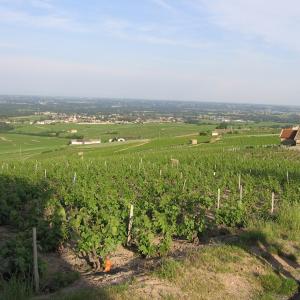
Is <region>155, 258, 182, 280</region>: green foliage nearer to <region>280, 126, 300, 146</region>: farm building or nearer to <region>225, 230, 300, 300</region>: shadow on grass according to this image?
<region>225, 230, 300, 300</region>: shadow on grass

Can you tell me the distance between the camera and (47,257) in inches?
358

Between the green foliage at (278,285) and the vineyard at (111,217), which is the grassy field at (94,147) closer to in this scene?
the vineyard at (111,217)

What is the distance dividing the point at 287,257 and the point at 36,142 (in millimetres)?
68320

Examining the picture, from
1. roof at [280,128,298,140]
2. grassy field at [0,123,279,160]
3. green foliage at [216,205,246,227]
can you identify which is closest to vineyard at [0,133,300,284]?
green foliage at [216,205,246,227]

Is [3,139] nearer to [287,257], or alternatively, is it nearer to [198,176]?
[198,176]

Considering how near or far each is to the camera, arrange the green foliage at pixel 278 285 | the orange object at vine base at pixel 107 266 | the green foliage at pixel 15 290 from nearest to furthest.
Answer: the green foliage at pixel 15 290, the green foliage at pixel 278 285, the orange object at vine base at pixel 107 266

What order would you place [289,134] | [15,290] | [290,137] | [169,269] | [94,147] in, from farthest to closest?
[94,147], [289,134], [290,137], [169,269], [15,290]

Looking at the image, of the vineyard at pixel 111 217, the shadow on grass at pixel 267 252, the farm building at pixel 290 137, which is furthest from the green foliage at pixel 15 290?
the farm building at pixel 290 137

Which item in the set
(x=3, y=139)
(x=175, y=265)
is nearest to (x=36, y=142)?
(x=3, y=139)

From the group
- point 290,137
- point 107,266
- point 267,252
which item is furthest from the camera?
point 290,137

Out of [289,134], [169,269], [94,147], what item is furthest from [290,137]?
[169,269]

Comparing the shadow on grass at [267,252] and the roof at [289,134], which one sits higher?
the shadow on grass at [267,252]

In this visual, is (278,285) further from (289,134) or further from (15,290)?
(289,134)

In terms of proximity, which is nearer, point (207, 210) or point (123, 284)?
A: point (123, 284)
